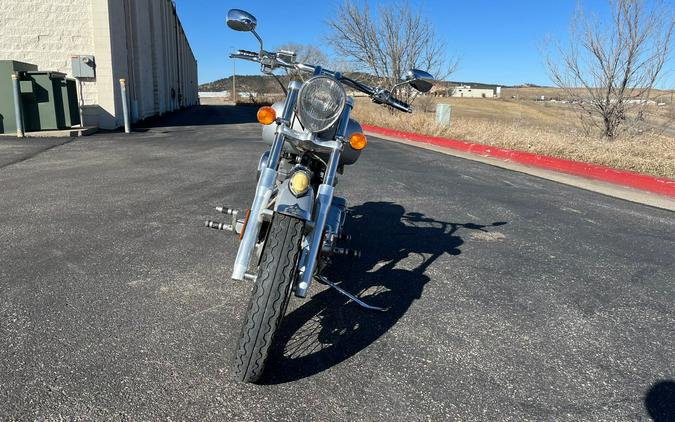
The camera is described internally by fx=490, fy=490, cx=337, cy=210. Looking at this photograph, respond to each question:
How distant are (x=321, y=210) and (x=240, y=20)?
1407 mm

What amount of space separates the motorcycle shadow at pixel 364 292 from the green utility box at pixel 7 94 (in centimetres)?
1193

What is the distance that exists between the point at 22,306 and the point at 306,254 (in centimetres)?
198

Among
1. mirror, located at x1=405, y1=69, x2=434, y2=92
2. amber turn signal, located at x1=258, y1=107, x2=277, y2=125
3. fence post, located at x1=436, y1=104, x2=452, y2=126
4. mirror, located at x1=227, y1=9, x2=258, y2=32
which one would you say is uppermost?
mirror, located at x1=227, y1=9, x2=258, y2=32

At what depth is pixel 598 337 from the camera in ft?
10.5

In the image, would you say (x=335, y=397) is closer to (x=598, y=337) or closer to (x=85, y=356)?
(x=85, y=356)

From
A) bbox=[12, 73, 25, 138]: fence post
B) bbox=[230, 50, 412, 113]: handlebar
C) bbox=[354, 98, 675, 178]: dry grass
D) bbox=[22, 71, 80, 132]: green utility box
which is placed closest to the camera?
bbox=[230, 50, 412, 113]: handlebar

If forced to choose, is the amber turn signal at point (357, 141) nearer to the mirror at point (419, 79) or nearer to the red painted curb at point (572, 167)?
the mirror at point (419, 79)

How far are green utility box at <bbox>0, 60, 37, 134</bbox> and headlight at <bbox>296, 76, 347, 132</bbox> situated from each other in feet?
44.4

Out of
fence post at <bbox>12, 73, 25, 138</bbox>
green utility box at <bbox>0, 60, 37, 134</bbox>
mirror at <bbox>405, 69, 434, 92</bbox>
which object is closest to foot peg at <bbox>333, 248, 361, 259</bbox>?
mirror at <bbox>405, 69, 434, 92</bbox>

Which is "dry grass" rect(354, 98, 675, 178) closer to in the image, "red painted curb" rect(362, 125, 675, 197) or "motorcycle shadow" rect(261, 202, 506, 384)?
"red painted curb" rect(362, 125, 675, 197)

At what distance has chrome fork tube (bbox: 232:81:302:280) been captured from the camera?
2590 mm

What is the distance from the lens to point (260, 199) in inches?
108

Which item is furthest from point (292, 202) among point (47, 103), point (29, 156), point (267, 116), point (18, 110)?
point (47, 103)

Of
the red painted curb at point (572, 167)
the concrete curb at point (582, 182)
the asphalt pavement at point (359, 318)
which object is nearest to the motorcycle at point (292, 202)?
the asphalt pavement at point (359, 318)
